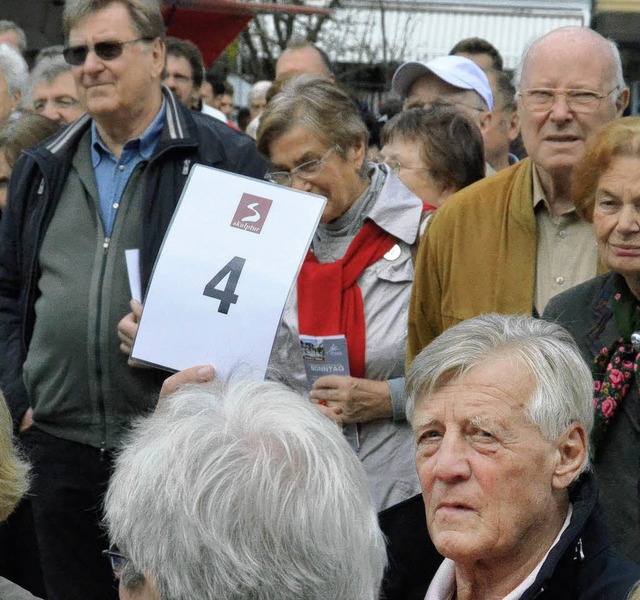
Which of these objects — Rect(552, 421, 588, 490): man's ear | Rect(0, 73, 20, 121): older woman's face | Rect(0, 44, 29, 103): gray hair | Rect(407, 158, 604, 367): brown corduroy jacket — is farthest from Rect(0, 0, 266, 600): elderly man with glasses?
Rect(0, 44, 29, 103): gray hair

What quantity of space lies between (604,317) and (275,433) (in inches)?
60.4

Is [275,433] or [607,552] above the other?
[275,433]

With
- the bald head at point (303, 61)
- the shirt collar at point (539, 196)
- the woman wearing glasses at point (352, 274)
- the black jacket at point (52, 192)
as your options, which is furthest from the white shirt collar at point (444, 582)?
the bald head at point (303, 61)

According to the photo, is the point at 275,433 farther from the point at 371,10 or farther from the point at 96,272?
the point at 371,10

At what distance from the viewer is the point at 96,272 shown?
181 inches

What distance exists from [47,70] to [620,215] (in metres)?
4.58

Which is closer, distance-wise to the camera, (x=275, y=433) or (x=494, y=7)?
(x=275, y=433)

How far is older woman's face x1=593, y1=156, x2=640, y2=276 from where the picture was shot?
354cm

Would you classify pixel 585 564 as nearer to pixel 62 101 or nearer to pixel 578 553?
pixel 578 553

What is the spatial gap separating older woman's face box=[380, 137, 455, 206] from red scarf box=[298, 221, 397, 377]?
0.99 meters

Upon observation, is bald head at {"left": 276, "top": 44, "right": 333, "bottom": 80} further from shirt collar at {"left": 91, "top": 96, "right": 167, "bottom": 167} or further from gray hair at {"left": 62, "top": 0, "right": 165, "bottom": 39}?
shirt collar at {"left": 91, "top": 96, "right": 167, "bottom": 167}

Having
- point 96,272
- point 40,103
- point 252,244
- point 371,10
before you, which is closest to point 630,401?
point 252,244

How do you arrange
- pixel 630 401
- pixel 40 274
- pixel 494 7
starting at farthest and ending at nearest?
1. pixel 494 7
2. pixel 40 274
3. pixel 630 401

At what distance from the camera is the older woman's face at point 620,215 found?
3.54 metres
